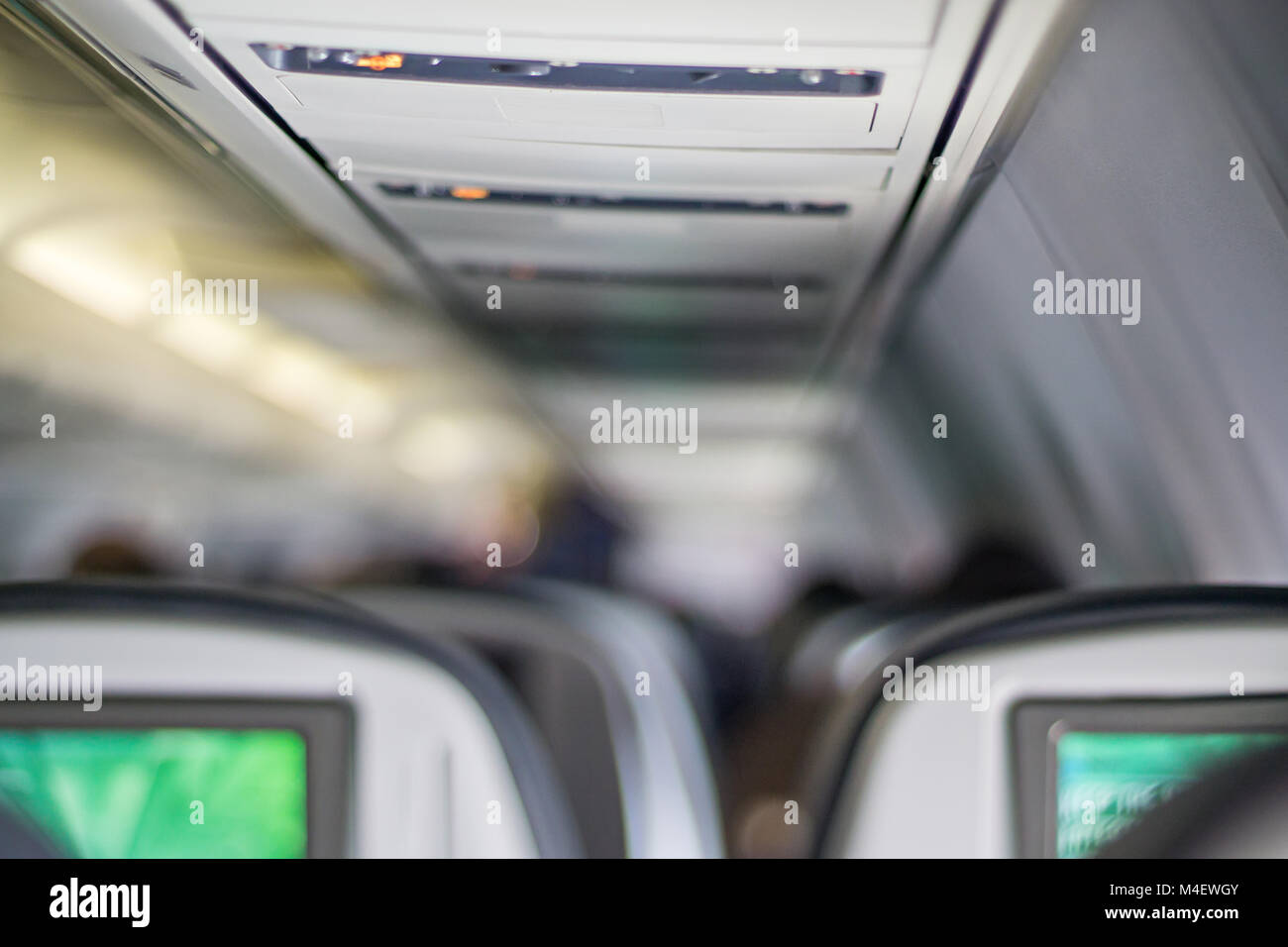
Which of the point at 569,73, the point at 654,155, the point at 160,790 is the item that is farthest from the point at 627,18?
the point at 160,790

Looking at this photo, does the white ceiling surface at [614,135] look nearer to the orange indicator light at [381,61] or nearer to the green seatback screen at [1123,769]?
the orange indicator light at [381,61]

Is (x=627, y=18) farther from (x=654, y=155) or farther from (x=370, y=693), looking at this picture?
(x=370, y=693)

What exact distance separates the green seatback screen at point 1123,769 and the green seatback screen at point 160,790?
0.85 m

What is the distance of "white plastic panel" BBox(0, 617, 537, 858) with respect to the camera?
83 centimetres

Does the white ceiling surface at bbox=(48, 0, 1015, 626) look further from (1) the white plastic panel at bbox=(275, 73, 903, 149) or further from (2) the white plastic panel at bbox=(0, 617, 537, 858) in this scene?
(2) the white plastic panel at bbox=(0, 617, 537, 858)

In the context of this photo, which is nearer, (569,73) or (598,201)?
(569,73)

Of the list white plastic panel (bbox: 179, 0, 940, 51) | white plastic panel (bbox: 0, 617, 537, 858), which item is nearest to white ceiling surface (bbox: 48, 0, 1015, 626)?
white plastic panel (bbox: 179, 0, 940, 51)

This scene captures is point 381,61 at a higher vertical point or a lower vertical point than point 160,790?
higher

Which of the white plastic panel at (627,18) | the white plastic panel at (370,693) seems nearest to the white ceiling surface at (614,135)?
the white plastic panel at (627,18)

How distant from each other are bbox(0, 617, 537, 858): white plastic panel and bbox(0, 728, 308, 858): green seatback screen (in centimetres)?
8

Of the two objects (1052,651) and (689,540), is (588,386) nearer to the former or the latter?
(689,540)

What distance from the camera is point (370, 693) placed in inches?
32.8

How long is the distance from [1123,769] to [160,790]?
3.62 ft
